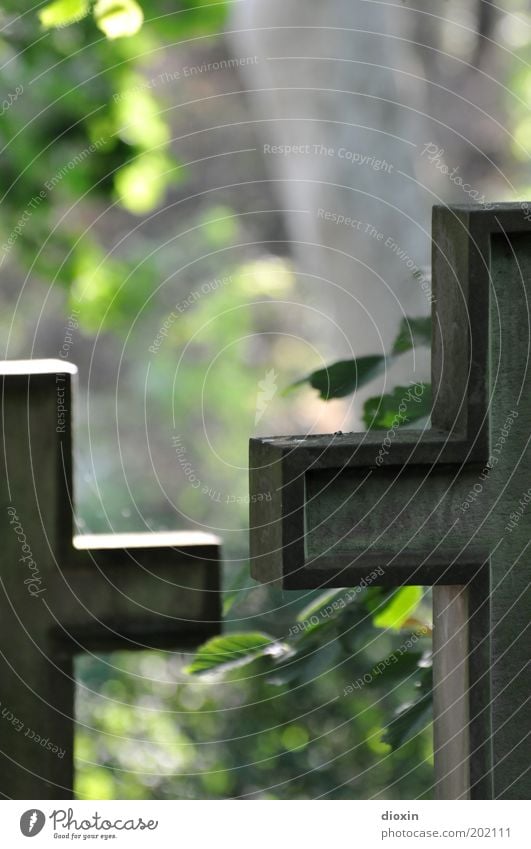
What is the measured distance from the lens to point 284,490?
2.52 feet

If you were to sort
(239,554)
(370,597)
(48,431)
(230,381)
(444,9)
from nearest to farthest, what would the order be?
(48,431)
(370,597)
(239,554)
(444,9)
(230,381)

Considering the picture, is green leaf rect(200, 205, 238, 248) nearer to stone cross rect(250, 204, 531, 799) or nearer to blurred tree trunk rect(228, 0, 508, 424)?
blurred tree trunk rect(228, 0, 508, 424)

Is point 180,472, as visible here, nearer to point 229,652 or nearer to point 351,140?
point 351,140

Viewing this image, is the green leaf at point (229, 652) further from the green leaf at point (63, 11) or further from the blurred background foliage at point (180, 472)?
the green leaf at point (63, 11)

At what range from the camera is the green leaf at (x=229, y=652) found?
3.28ft

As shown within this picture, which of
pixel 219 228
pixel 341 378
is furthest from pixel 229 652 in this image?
pixel 219 228

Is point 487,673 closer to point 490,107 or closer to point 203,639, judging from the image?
point 203,639

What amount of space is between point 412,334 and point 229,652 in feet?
1.20

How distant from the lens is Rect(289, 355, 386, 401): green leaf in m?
1.03

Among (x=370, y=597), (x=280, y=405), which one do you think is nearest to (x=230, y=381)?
(x=280, y=405)

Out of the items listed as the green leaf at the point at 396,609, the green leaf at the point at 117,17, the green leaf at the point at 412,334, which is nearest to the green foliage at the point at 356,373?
the green leaf at the point at 412,334

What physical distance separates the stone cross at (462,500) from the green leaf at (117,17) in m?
1.25

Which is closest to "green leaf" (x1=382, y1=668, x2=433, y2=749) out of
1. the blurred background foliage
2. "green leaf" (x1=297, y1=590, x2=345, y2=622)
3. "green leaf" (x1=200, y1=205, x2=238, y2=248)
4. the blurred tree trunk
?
the blurred background foliage

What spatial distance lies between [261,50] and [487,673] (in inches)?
79.6
